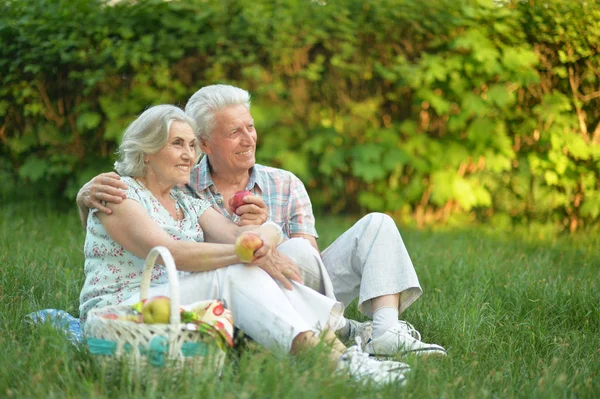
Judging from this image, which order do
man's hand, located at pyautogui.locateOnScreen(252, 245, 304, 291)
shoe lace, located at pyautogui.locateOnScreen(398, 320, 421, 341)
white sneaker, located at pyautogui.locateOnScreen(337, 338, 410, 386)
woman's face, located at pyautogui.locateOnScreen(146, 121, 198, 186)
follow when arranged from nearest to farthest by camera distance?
white sneaker, located at pyautogui.locateOnScreen(337, 338, 410, 386)
man's hand, located at pyautogui.locateOnScreen(252, 245, 304, 291)
woman's face, located at pyautogui.locateOnScreen(146, 121, 198, 186)
shoe lace, located at pyautogui.locateOnScreen(398, 320, 421, 341)

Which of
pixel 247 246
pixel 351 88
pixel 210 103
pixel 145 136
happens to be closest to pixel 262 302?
pixel 247 246

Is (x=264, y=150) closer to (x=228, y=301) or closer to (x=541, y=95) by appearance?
(x=541, y=95)

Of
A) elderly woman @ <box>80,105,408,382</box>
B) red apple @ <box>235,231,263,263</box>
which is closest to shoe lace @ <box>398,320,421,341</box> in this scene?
elderly woman @ <box>80,105,408,382</box>

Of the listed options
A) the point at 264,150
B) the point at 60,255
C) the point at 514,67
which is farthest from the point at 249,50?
the point at 60,255

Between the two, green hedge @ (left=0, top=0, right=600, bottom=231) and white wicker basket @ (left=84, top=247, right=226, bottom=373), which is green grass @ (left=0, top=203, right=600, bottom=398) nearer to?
white wicker basket @ (left=84, top=247, right=226, bottom=373)

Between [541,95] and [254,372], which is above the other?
[541,95]

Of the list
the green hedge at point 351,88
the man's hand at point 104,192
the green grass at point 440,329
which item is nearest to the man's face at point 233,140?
the man's hand at point 104,192

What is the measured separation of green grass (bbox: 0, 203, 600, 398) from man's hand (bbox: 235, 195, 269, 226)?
26.0 inches

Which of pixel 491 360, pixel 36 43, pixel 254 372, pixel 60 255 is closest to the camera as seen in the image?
pixel 254 372

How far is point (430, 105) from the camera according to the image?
6797 millimetres

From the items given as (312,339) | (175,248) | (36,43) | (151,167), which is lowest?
(312,339)

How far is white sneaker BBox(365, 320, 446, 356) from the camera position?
3238mm

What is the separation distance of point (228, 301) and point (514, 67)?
4083mm

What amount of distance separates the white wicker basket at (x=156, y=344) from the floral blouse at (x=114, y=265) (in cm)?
54
